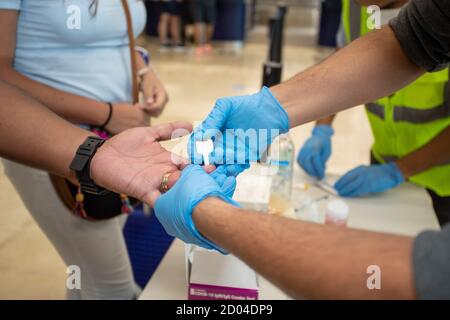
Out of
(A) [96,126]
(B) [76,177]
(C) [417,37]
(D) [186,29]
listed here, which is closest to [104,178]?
(B) [76,177]

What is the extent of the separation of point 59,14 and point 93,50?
5.4 inches

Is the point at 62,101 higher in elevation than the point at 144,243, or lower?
higher

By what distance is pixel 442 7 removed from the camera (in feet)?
2.79

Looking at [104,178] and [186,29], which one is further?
[186,29]

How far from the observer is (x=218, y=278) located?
90cm

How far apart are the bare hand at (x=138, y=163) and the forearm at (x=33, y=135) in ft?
0.25

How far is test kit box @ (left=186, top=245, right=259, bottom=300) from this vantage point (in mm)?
890

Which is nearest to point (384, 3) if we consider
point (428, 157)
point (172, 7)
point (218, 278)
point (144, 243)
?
point (428, 157)

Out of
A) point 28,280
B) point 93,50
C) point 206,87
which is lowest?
point 206,87

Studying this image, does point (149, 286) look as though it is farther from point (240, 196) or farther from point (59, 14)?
point (59, 14)

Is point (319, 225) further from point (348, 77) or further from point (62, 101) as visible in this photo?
point (62, 101)

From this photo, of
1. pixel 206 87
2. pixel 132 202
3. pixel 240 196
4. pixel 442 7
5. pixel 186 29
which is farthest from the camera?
pixel 186 29

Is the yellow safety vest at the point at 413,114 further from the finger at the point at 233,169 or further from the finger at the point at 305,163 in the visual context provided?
the finger at the point at 233,169

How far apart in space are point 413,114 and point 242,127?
0.70 metres
